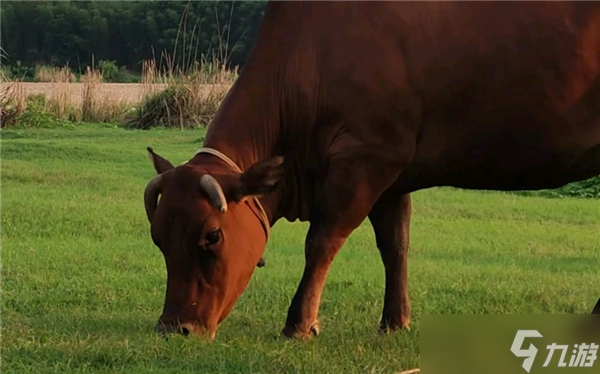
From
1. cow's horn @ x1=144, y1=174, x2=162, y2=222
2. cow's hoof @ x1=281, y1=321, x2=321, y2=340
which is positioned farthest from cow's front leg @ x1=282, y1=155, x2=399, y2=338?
cow's horn @ x1=144, y1=174, x2=162, y2=222

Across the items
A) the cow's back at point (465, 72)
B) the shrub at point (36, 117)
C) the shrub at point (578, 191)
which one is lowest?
the shrub at point (36, 117)

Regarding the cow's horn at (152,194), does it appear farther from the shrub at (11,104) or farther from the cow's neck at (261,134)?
the shrub at (11,104)

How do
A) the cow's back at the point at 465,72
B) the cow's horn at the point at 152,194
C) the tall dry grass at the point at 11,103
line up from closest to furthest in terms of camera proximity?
1. the cow's horn at the point at 152,194
2. the cow's back at the point at 465,72
3. the tall dry grass at the point at 11,103

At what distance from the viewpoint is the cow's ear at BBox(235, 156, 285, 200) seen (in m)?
5.34

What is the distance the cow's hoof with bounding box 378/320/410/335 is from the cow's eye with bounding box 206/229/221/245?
1.16m

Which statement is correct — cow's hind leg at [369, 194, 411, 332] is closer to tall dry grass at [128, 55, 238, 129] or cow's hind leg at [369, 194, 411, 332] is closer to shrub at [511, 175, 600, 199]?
shrub at [511, 175, 600, 199]

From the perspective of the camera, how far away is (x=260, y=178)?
17.6ft

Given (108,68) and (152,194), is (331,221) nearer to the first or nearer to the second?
(152,194)

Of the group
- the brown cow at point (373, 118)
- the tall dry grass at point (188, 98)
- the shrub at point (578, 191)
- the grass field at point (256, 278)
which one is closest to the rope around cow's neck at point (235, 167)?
the brown cow at point (373, 118)

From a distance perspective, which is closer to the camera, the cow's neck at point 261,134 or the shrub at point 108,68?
the cow's neck at point 261,134

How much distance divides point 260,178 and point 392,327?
4.17ft

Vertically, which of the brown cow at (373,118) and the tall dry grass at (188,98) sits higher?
the brown cow at (373,118)

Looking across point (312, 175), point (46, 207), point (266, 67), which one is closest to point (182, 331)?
point (312, 175)

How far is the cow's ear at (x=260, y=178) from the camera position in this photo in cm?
534
